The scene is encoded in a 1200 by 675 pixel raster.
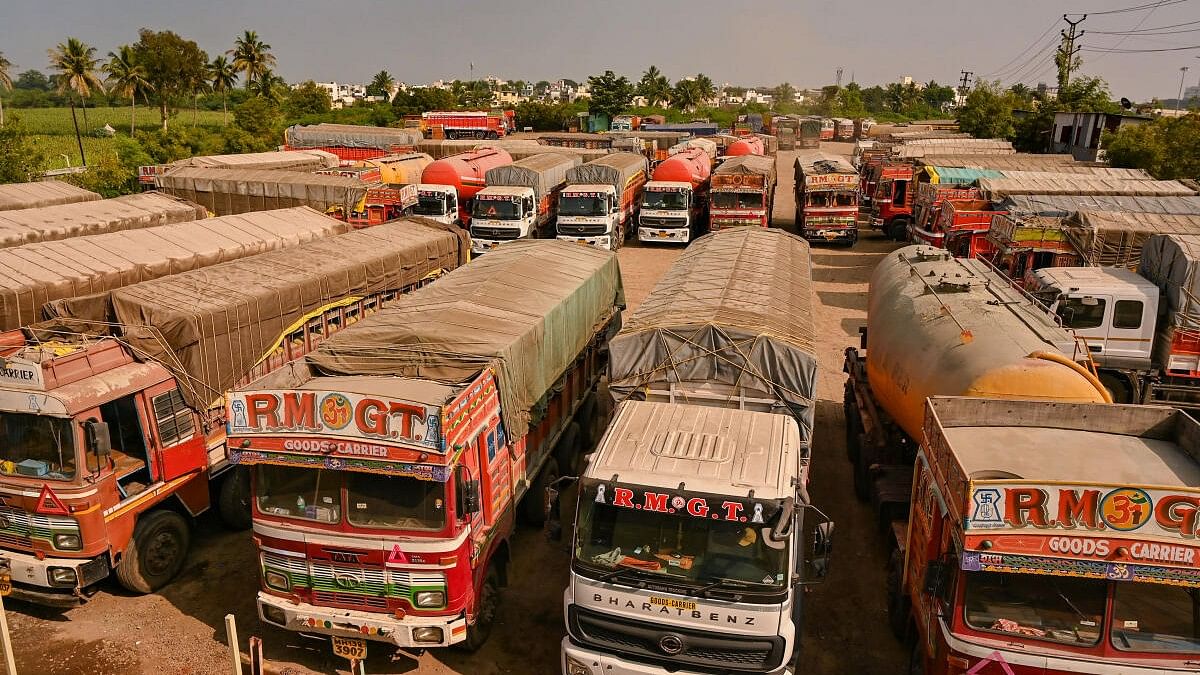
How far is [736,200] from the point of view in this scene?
3006 centimetres

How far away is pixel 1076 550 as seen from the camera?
596 cm

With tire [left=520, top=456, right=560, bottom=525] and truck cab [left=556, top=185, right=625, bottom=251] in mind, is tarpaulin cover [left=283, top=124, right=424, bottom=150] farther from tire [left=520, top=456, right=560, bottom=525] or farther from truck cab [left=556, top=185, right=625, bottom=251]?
tire [left=520, top=456, right=560, bottom=525]

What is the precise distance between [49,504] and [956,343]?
11237mm

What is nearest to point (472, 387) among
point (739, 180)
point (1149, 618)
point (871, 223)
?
point (1149, 618)

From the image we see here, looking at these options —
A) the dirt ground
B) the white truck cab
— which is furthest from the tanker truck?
the white truck cab

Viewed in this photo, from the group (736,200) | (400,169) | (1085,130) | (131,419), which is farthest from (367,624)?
(1085,130)

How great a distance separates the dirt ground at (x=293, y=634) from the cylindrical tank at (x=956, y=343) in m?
2.32

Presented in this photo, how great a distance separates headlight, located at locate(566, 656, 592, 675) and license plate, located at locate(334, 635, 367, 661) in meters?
2.21

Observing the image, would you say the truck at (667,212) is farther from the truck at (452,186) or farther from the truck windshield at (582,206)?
the truck at (452,186)

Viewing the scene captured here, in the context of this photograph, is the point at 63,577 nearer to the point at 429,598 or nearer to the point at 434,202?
the point at 429,598

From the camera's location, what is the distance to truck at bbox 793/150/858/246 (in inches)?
1211

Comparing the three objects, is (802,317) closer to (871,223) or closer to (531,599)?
(531,599)

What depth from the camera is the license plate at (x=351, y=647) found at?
317 inches

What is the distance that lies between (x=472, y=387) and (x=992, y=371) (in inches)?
248
